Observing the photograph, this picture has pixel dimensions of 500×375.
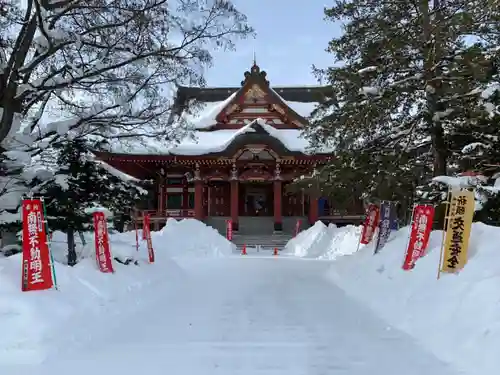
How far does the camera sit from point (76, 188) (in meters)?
9.89

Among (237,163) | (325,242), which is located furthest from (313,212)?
(325,242)

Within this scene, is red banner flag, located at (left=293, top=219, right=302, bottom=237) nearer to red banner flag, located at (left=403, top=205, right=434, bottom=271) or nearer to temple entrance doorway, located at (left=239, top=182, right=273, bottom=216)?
temple entrance doorway, located at (left=239, top=182, right=273, bottom=216)

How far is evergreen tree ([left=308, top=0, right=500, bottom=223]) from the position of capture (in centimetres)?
986

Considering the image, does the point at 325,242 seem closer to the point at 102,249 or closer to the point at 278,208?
the point at 278,208

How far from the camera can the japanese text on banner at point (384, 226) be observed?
11773 mm

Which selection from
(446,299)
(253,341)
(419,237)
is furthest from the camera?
(419,237)

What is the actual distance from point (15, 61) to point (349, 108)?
676cm

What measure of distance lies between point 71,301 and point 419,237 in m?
5.93

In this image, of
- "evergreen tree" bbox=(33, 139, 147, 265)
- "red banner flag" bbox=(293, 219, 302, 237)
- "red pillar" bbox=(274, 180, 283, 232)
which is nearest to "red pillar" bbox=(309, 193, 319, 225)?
"red banner flag" bbox=(293, 219, 302, 237)

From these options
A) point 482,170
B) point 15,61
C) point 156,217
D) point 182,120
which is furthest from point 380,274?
point 156,217

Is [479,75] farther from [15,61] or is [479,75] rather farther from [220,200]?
[220,200]

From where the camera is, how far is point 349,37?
11.6 metres

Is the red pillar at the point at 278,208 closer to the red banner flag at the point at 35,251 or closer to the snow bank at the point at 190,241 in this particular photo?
the snow bank at the point at 190,241

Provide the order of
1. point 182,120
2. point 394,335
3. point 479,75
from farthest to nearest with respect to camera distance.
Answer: point 182,120, point 479,75, point 394,335
